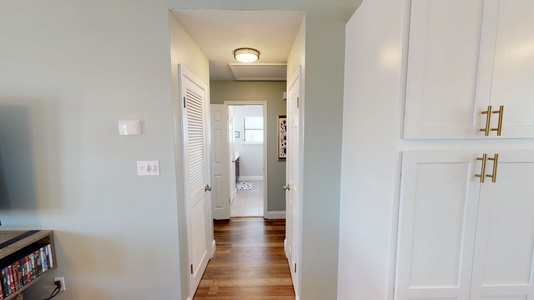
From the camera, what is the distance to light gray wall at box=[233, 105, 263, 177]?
6.71 metres

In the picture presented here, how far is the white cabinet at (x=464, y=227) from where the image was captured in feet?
2.92

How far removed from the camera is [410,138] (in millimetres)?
875

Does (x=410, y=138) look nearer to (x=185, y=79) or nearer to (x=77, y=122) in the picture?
(x=185, y=79)

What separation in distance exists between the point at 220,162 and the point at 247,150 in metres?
3.27

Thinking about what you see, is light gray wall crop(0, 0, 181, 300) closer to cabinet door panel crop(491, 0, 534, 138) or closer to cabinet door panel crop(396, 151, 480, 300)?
cabinet door panel crop(396, 151, 480, 300)

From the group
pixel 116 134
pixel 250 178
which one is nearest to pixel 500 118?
pixel 116 134

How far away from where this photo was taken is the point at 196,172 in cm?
201

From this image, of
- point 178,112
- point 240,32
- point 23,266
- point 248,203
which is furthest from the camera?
point 248,203

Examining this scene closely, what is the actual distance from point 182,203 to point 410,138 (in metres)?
1.61

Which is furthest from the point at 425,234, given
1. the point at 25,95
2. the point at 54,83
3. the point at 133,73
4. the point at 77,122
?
the point at 25,95

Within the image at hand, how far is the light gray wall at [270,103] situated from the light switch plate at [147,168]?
2153mm

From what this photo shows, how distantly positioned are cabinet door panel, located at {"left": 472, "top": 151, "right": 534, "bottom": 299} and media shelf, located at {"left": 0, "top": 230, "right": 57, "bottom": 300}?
2.62 meters

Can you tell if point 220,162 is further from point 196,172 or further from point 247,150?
point 247,150

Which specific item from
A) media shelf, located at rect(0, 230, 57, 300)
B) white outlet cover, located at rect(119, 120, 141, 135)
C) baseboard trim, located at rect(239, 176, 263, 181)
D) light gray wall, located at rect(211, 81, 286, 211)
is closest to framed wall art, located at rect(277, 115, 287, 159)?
light gray wall, located at rect(211, 81, 286, 211)
